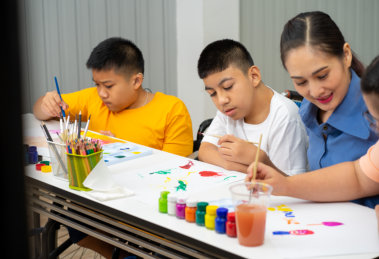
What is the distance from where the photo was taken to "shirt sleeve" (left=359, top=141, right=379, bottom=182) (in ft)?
3.46

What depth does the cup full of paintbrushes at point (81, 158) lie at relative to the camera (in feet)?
4.16

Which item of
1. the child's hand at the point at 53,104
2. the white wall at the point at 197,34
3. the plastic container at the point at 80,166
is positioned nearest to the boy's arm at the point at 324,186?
the plastic container at the point at 80,166

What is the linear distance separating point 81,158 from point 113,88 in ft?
2.93

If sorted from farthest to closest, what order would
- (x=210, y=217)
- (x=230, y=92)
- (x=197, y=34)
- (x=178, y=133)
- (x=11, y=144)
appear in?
(x=197, y=34) < (x=178, y=133) < (x=230, y=92) < (x=210, y=217) < (x=11, y=144)

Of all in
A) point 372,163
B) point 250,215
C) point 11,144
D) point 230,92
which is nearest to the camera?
point 11,144

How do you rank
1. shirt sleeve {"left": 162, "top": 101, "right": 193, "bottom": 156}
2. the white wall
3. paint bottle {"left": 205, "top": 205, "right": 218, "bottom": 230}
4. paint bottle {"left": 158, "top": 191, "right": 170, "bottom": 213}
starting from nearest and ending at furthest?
paint bottle {"left": 205, "top": 205, "right": 218, "bottom": 230}, paint bottle {"left": 158, "top": 191, "right": 170, "bottom": 213}, shirt sleeve {"left": 162, "top": 101, "right": 193, "bottom": 156}, the white wall

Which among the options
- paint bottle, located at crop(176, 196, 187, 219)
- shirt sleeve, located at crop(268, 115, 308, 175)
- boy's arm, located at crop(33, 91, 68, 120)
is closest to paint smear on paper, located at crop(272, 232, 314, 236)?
paint bottle, located at crop(176, 196, 187, 219)

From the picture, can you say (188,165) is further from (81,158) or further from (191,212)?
(191,212)

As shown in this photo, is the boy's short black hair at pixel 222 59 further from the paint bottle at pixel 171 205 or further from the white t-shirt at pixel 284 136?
the paint bottle at pixel 171 205

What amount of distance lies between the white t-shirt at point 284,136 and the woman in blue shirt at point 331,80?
0.78 feet

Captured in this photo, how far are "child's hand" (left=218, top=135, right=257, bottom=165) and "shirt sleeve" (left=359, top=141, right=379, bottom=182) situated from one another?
16.6 inches

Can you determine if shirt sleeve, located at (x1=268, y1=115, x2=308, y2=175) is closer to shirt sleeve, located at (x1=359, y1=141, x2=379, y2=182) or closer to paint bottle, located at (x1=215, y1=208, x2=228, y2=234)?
shirt sleeve, located at (x1=359, y1=141, x2=379, y2=182)

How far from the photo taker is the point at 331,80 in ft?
4.22

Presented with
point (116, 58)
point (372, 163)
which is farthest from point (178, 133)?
point (372, 163)
